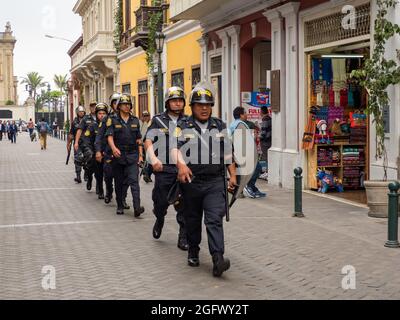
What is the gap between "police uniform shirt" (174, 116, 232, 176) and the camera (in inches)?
283

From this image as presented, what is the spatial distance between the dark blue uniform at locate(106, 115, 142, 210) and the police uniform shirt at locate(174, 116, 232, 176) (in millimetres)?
4115

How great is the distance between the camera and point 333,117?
45.9 ft

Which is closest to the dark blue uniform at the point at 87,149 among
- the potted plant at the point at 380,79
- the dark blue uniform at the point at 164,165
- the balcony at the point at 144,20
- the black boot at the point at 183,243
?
the dark blue uniform at the point at 164,165

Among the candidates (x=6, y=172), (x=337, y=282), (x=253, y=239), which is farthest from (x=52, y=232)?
(x=6, y=172)

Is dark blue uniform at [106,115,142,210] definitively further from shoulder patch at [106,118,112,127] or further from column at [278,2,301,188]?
column at [278,2,301,188]

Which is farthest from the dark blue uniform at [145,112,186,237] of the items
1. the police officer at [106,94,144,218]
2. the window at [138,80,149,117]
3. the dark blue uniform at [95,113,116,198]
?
the window at [138,80,149,117]

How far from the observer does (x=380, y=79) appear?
10.7m

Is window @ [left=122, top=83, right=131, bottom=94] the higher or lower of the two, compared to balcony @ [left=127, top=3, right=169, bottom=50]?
lower

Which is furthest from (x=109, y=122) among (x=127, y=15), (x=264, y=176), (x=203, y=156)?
(x=127, y=15)

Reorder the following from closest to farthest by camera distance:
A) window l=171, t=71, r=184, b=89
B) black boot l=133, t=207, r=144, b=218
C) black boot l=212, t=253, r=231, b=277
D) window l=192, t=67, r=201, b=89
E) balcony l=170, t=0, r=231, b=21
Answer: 1. black boot l=212, t=253, r=231, b=277
2. black boot l=133, t=207, r=144, b=218
3. balcony l=170, t=0, r=231, b=21
4. window l=192, t=67, r=201, b=89
5. window l=171, t=71, r=184, b=89

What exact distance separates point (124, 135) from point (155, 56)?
53.0 feet

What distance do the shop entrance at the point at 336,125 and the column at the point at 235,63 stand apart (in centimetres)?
437

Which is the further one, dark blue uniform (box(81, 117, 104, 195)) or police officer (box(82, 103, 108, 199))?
dark blue uniform (box(81, 117, 104, 195))

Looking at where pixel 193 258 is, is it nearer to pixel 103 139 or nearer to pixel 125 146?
pixel 125 146
